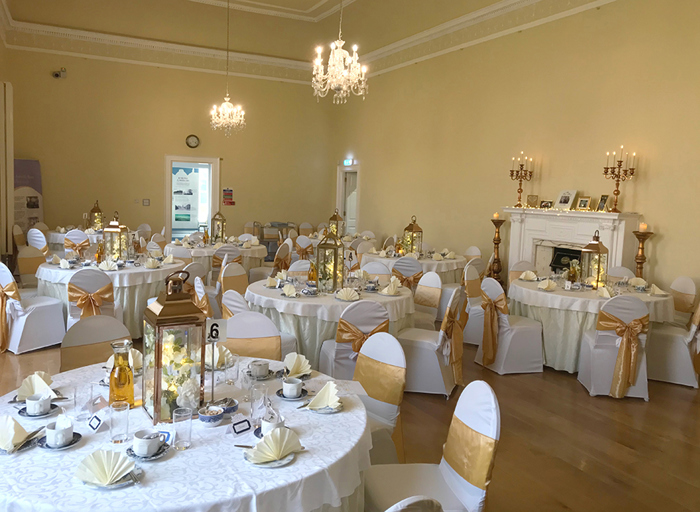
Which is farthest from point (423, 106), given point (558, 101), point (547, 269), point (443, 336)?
point (443, 336)

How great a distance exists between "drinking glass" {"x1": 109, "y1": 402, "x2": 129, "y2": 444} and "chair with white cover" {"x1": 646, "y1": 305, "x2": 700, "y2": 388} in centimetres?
545

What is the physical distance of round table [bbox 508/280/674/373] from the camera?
5.64m

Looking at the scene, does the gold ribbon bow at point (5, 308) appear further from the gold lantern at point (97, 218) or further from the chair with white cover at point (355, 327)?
the gold lantern at point (97, 218)

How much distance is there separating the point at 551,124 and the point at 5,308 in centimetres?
781

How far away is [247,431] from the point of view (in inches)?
86.5

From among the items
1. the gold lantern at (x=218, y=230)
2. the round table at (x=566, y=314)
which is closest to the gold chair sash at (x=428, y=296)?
the round table at (x=566, y=314)

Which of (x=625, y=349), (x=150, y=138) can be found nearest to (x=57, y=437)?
(x=625, y=349)

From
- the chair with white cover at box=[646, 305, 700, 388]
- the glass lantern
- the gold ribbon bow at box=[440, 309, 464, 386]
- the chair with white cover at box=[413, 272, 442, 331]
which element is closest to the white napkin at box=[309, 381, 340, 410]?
the gold ribbon bow at box=[440, 309, 464, 386]

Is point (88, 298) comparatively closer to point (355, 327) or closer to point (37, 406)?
point (355, 327)

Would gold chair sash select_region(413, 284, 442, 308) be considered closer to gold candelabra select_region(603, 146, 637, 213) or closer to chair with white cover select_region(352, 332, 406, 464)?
chair with white cover select_region(352, 332, 406, 464)

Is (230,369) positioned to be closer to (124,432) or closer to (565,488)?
(124,432)

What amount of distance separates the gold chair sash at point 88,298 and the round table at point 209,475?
11.1 ft

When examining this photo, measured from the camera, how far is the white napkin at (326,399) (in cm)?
242

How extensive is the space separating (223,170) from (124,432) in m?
12.0
